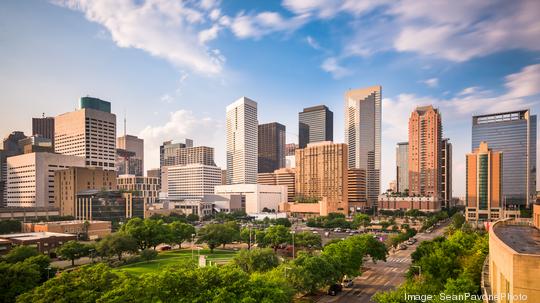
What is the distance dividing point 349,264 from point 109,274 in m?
37.0

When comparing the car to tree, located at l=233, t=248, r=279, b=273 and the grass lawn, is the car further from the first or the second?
the grass lawn

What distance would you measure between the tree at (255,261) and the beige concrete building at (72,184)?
398 feet

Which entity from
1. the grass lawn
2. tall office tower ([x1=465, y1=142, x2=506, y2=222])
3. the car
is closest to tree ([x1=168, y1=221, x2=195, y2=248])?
the grass lawn

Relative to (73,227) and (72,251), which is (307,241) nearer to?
(72,251)

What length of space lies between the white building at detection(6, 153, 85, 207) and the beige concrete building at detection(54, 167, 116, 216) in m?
18.9

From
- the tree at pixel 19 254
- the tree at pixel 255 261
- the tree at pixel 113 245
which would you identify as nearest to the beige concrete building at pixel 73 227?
the tree at pixel 113 245

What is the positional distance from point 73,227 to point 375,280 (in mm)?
93970

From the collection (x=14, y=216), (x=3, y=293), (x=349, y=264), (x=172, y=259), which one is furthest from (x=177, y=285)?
(x=14, y=216)

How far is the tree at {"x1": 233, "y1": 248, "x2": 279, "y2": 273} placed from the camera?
55781mm

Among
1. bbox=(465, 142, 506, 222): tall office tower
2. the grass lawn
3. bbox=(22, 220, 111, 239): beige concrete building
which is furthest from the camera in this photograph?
bbox=(465, 142, 506, 222): tall office tower

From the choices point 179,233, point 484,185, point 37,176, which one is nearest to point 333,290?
point 179,233

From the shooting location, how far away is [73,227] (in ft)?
359

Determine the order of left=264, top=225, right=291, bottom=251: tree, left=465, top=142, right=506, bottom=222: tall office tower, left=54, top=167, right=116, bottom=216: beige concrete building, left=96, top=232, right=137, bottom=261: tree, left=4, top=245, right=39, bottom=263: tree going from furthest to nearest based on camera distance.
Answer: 1. left=465, top=142, right=506, bottom=222: tall office tower
2. left=54, top=167, right=116, bottom=216: beige concrete building
3. left=264, top=225, right=291, bottom=251: tree
4. left=96, top=232, right=137, bottom=261: tree
5. left=4, top=245, right=39, bottom=263: tree

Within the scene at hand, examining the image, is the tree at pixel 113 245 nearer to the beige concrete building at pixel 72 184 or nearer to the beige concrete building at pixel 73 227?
the beige concrete building at pixel 73 227
